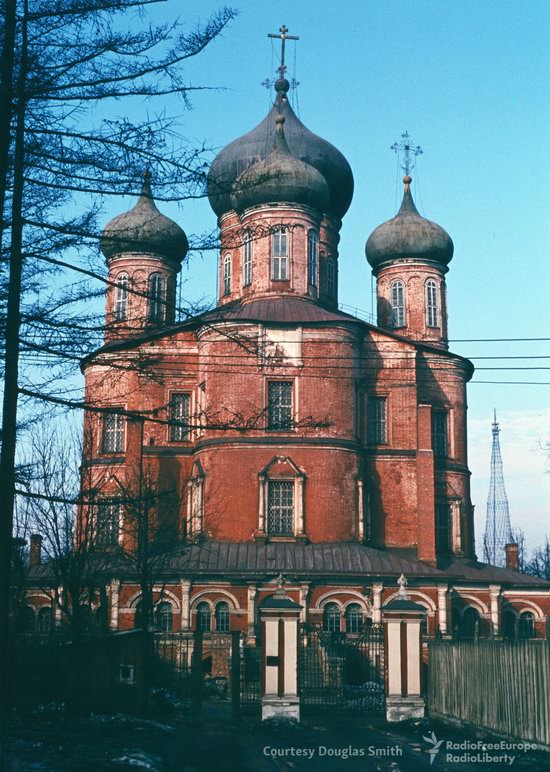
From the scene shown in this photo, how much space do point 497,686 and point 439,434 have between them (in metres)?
24.4

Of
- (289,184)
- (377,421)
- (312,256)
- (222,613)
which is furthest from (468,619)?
(289,184)

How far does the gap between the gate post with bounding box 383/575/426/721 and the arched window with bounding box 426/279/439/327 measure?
22971 mm

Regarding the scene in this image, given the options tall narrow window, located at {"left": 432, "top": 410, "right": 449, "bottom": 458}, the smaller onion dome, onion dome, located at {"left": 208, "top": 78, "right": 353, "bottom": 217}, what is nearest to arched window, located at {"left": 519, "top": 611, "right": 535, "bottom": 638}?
tall narrow window, located at {"left": 432, "top": 410, "right": 449, "bottom": 458}

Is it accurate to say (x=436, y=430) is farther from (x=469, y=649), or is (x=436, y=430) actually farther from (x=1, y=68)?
(x=1, y=68)

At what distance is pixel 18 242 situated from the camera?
41.3 feet

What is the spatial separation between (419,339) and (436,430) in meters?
4.06

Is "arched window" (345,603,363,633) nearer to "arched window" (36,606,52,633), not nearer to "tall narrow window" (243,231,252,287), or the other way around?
"arched window" (36,606,52,633)

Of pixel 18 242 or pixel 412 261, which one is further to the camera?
pixel 412 261

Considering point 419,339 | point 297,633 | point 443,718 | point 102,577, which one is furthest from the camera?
point 419,339

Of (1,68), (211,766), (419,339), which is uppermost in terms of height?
(419,339)

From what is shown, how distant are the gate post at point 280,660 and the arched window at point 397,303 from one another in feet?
77.0

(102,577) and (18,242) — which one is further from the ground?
(18,242)

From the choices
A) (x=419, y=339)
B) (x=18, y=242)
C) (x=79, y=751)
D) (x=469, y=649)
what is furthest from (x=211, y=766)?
(x=419, y=339)

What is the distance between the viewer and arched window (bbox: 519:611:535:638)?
36469 millimetres
